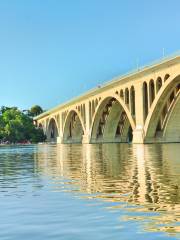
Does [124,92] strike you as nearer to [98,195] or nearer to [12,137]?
[98,195]

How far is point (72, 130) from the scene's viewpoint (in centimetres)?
13900

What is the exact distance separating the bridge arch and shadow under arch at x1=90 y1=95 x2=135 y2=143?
25.3 metres

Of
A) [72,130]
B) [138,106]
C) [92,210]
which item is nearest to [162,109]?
[138,106]

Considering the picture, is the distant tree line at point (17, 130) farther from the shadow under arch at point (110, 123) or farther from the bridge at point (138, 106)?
the shadow under arch at point (110, 123)

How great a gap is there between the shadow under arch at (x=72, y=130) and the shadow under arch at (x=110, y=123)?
89.2 feet

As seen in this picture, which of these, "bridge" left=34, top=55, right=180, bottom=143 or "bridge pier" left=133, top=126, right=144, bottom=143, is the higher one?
"bridge" left=34, top=55, right=180, bottom=143

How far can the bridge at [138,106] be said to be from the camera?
6475 cm

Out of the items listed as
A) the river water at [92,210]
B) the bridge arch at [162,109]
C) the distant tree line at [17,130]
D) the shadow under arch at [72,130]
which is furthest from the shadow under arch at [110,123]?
the river water at [92,210]

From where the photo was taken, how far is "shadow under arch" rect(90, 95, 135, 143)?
98.9 metres

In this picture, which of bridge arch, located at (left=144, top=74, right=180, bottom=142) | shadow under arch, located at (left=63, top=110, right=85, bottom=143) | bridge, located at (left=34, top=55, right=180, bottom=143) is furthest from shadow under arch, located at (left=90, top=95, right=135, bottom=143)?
shadow under arch, located at (left=63, top=110, right=85, bottom=143)

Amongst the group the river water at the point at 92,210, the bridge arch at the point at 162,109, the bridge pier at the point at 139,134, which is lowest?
the river water at the point at 92,210

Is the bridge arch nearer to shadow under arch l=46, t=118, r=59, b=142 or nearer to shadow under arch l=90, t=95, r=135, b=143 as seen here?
shadow under arch l=90, t=95, r=135, b=143

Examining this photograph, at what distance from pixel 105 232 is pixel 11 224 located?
2467 millimetres

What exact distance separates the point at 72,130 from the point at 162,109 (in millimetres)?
72592
